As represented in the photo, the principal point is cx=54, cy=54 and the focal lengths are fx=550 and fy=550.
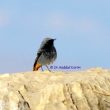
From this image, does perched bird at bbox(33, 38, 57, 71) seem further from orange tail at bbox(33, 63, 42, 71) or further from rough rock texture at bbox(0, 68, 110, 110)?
rough rock texture at bbox(0, 68, 110, 110)

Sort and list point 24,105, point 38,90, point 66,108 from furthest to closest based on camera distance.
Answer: point 38,90 → point 66,108 → point 24,105

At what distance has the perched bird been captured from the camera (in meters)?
21.3

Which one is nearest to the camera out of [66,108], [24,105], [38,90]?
[24,105]

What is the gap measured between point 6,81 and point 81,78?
2.24 metres

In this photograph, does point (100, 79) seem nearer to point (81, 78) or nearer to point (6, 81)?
point (81, 78)

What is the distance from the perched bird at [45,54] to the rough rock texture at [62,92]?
445 cm

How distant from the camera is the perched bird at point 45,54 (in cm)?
2131

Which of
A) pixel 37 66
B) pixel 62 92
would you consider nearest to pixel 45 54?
pixel 37 66

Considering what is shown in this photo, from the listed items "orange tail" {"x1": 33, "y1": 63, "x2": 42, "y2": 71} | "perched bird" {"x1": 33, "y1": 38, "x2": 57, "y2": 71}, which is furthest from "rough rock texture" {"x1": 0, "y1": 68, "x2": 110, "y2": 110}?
"orange tail" {"x1": 33, "y1": 63, "x2": 42, "y2": 71}

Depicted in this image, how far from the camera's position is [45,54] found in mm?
21641

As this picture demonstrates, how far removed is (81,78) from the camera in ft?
54.0

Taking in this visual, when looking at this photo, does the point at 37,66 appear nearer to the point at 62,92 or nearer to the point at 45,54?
the point at 45,54

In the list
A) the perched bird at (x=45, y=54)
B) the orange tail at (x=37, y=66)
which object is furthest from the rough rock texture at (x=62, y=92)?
the orange tail at (x=37, y=66)

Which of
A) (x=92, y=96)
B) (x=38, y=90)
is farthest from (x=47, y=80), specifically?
(x=92, y=96)
